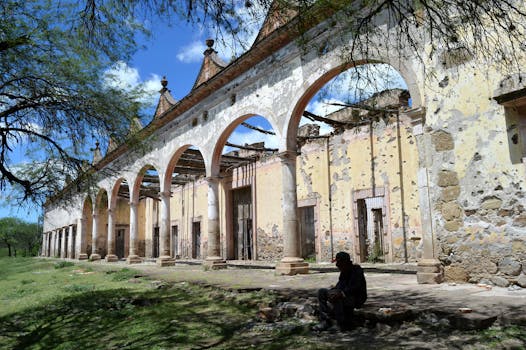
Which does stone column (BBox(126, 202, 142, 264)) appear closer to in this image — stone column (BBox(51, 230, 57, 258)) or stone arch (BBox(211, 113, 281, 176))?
stone arch (BBox(211, 113, 281, 176))

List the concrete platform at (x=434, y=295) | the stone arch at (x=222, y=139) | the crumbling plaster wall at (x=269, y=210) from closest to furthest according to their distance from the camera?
the concrete platform at (x=434, y=295) → the stone arch at (x=222, y=139) → the crumbling plaster wall at (x=269, y=210)

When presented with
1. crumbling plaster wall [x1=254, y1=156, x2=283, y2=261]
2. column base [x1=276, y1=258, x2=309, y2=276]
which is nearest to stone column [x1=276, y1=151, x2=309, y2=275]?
column base [x1=276, y1=258, x2=309, y2=276]

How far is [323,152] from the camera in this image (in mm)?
15047

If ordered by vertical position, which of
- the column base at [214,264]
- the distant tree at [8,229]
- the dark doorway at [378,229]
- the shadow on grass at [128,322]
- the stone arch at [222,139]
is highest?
the stone arch at [222,139]

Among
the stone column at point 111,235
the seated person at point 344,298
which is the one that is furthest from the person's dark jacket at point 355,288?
the stone column at point 111,235

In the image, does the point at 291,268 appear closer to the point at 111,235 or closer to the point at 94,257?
the point at 111,235

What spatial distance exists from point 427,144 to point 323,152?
26.7 feet

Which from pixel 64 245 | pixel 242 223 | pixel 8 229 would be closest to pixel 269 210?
pixel 242 223

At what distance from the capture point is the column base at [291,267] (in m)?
9.16

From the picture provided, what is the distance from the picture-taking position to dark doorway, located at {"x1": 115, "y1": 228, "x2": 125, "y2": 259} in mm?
29172

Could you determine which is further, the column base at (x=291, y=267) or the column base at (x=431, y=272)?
the column base at (x=291, y=267)

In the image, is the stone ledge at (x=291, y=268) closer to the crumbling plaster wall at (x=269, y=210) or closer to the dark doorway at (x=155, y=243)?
the crumbling plaster wall at (x=269, y=210)

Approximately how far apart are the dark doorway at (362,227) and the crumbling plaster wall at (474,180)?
6965 millimetres

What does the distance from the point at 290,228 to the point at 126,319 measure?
4449mm
